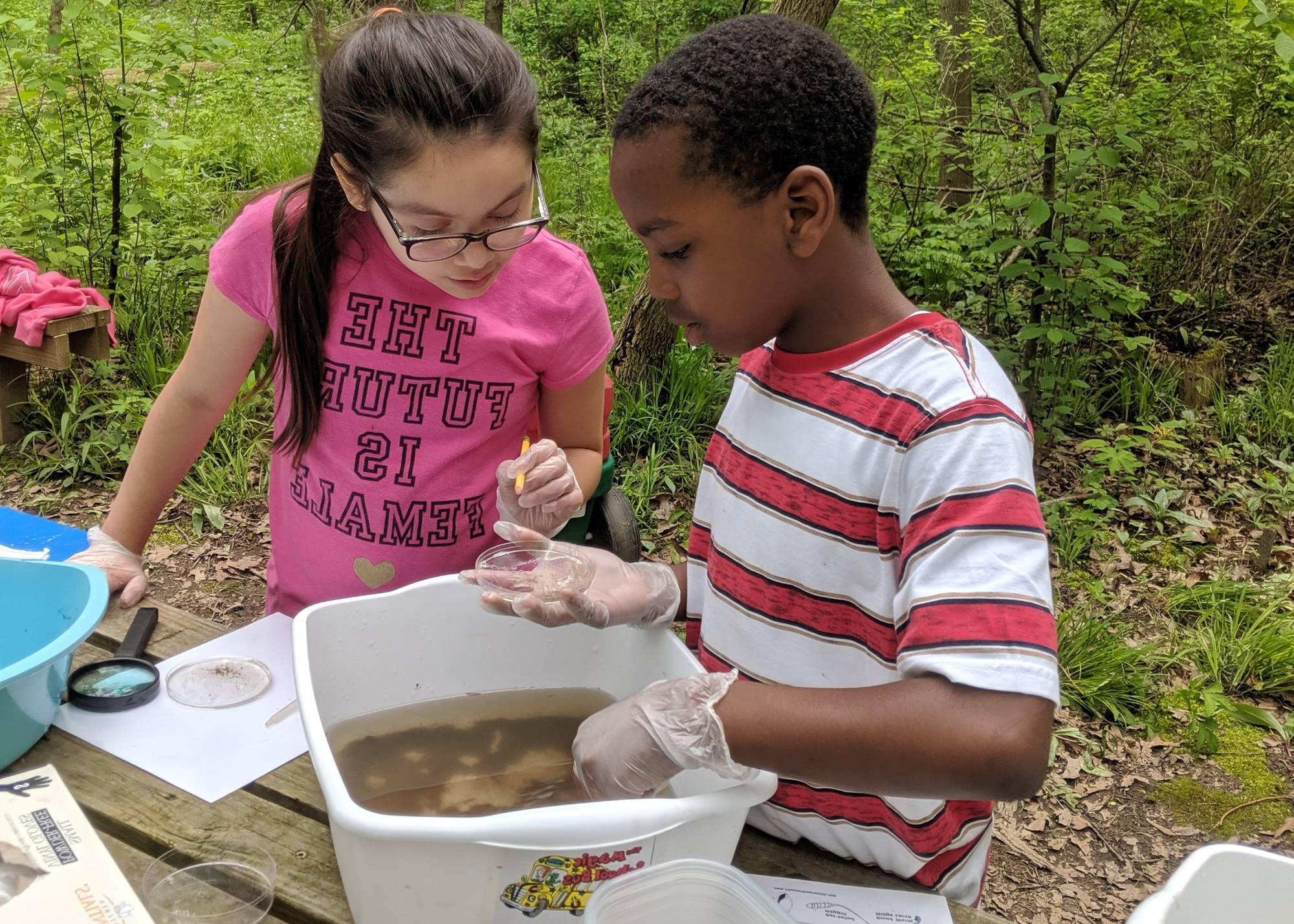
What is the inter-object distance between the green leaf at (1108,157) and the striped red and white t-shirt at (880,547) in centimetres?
292

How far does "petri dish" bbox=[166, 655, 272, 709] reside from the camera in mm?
1379

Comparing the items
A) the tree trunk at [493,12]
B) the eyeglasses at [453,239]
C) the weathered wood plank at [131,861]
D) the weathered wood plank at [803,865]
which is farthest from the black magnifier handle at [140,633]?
the tree trunk at [493,12]

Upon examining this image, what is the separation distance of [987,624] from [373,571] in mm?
1113

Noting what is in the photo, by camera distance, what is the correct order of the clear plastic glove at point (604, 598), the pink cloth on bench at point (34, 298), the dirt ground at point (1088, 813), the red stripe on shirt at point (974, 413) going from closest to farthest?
1. the red stripe on shirt at point (974, 413)
2. the clear plastic glove at point (604, 598)
3. the dirt ground at point (1088, 813)
4. the pink cloth on bench at point (34, 298)

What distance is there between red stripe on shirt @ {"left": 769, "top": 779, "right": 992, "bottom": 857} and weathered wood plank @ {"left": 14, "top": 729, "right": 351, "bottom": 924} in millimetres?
517

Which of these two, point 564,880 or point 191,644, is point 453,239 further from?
point 564,880

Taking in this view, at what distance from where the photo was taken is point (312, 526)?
1.72 meters

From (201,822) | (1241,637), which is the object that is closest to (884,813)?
(201,822)

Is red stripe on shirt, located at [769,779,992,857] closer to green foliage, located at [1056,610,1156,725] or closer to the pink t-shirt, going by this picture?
the pink t-shirt

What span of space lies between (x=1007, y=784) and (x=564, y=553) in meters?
0.64

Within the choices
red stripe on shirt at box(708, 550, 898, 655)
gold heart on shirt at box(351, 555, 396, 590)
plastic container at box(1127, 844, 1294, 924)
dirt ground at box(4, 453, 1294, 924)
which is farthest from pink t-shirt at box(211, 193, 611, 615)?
dirt ground at box(4, 453, 1294, 924)

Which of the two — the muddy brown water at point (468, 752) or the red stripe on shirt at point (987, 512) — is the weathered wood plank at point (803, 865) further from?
the red stripe on shirt at point (987, 512)

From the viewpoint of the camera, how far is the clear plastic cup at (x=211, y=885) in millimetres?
1035

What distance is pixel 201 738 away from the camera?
4.28ft
